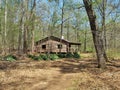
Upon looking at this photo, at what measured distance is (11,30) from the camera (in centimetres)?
3725

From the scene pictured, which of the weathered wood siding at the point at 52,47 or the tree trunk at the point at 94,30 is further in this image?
the weathered wood siding at the point at 52,47

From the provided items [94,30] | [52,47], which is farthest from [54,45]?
[94,30]

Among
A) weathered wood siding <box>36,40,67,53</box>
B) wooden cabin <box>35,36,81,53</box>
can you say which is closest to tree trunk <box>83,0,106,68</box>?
wooden cabin <box>35,36,81,53</box>

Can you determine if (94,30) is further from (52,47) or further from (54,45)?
(54,45)

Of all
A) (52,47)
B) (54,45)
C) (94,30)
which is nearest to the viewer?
(94,30)

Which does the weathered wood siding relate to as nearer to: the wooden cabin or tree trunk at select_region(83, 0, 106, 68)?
the wooden cabin

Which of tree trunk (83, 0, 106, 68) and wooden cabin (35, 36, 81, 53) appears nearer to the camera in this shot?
tree trunk (83, 0, 106, 68)

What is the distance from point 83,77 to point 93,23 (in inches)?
158

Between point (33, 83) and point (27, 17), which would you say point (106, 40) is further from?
point (33, 83)

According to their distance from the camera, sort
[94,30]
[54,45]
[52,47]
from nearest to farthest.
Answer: [94,30]
[52,47]
[54,45]

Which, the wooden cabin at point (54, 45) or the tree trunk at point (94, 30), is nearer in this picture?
the tree trunk at point (94, 30)

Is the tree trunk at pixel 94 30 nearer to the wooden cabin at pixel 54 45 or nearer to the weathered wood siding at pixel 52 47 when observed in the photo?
the wooden cabin at pixel 54 45

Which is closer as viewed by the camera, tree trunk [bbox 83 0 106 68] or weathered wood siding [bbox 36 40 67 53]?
tree trunk [bbox 83 0 106 68]

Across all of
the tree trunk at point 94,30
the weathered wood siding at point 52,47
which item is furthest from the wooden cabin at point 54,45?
the tree trunk at point 94,30
